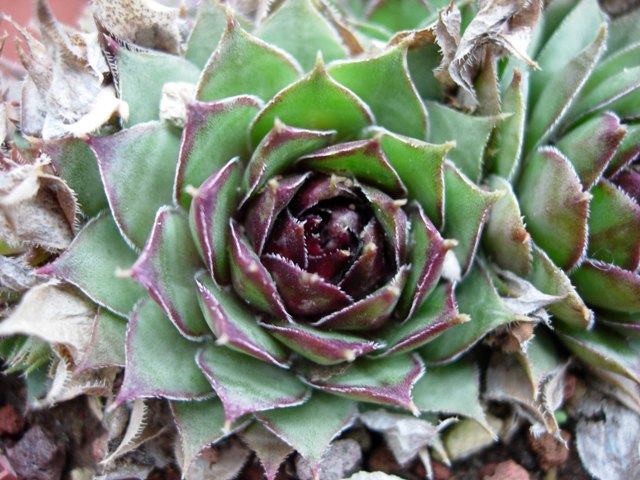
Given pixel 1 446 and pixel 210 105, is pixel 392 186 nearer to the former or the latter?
pixel 210 105

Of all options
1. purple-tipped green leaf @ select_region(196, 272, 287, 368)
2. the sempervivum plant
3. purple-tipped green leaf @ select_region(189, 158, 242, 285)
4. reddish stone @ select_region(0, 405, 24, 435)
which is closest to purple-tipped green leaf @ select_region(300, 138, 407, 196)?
the sempervivum plant

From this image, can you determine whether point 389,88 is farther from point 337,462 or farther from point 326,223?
point 337,462

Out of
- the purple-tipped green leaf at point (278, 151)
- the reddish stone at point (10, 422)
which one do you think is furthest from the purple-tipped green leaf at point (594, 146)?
the reddish stone at point (10, 422)

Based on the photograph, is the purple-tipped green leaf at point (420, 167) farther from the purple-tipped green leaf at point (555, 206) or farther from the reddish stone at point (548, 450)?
the reddish stone at point (548, 450)

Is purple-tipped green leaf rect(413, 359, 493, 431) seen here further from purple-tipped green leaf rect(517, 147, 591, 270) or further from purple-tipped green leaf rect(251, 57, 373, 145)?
purple-tipped green leaf rect(251, 57, 373, 145)

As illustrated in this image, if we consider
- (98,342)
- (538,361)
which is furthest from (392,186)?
(98,342)
